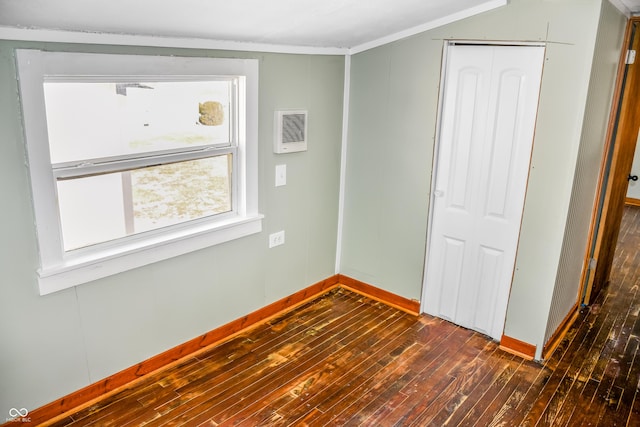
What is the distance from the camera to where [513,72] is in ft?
10.6

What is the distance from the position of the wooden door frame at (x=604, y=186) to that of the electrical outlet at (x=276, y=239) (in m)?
2.40

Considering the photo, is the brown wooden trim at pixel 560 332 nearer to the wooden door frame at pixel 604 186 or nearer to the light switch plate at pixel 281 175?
the wooden door frame at pixel 604 186

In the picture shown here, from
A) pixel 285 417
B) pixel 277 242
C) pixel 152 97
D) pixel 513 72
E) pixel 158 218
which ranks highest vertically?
pixel 513 72

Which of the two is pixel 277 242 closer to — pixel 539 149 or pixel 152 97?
pixel 152 97

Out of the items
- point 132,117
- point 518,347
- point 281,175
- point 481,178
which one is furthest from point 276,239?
point 518,347

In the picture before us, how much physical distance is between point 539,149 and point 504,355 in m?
1.44

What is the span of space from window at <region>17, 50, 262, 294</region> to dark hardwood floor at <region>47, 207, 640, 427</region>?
31.1 inches

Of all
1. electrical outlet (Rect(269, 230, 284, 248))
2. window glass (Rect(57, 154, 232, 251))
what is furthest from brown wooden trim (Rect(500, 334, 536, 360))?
window glass (Rect(57, 154, 232, 251))

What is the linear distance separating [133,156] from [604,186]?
3.52 meters

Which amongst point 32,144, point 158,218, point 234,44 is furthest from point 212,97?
point 32,144

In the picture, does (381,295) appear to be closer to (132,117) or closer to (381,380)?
(381,380)

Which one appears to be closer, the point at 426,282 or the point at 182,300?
the point at 182,300

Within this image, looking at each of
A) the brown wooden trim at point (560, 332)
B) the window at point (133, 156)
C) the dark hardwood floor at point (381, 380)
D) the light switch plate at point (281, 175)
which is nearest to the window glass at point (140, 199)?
the window at point (133, 156)

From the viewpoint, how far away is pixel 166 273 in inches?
120
